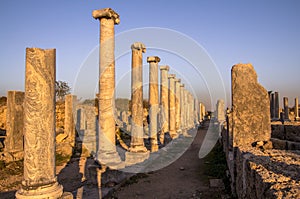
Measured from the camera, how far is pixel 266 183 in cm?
297

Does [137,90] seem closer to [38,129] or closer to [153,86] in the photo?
[153,86]

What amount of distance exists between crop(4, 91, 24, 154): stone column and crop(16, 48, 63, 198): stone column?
29.3 ft

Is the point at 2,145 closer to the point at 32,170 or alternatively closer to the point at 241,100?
the point at 32,170

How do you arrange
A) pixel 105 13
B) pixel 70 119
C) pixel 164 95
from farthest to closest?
1. pixel 164 95
2. pixel 70 119
3. pixel 105 13

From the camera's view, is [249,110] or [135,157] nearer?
[249,110]

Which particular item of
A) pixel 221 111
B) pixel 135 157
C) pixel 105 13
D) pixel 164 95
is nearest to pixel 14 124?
pixel 135 157

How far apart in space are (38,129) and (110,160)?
148 inches

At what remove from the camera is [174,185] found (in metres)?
8.34

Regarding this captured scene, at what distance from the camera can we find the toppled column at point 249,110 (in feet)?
21.7

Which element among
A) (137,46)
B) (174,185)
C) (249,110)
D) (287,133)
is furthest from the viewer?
(137,46)

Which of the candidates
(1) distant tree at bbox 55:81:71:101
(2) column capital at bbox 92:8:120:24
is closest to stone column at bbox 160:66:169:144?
(2) column capital at bbox 92:8:120:24

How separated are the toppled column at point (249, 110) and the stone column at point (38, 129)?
4497 millimetres

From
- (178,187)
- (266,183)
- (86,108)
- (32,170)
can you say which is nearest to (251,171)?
(266,183)

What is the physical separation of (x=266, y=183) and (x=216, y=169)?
22.2ft
